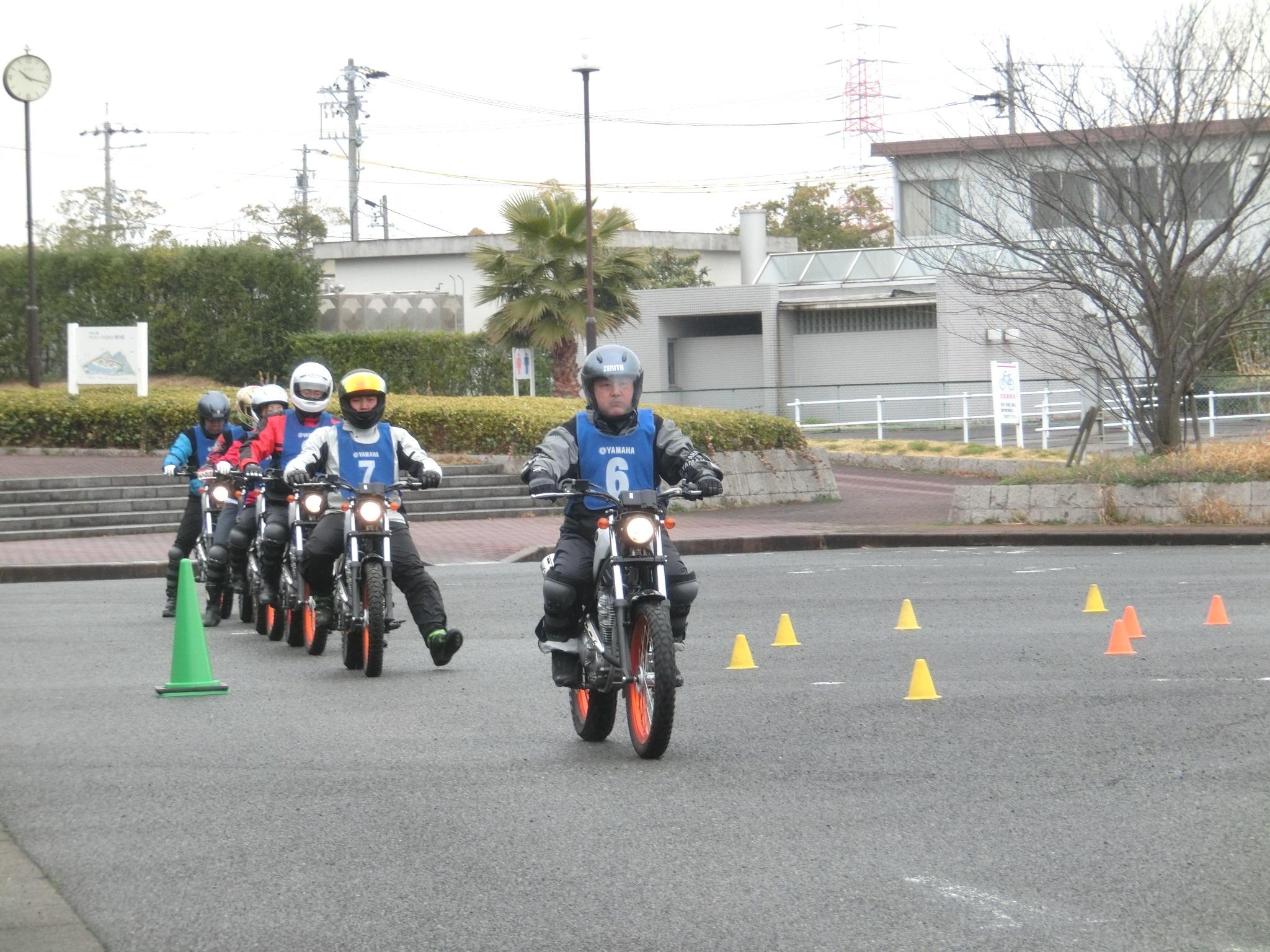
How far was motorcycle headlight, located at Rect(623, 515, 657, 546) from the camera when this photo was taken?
7652mm

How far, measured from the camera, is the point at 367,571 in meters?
10.4

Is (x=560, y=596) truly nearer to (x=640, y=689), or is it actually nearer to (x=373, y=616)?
(x=640, y=689)

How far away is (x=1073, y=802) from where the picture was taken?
6461mm

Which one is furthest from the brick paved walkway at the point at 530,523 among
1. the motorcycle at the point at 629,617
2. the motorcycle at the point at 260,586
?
the motorcycle at the point at 629,617

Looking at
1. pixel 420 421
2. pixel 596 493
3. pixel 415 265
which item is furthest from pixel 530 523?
pixel 415 265

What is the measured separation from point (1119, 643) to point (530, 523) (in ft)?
48.9

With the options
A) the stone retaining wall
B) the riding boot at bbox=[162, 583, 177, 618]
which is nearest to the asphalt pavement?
the riding boot at bbox=[162, 583, 177, 618]

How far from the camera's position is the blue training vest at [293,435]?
40.7ft

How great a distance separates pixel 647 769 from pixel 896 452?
26824 millimetres

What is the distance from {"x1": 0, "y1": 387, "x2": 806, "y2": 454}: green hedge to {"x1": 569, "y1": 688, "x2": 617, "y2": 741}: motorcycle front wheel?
19.7 meters

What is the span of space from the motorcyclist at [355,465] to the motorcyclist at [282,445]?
3.40 feet

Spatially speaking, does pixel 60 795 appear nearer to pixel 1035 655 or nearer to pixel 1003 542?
pixel 1035 655

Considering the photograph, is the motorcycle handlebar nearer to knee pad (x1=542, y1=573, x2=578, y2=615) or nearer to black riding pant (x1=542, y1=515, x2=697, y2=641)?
black riding pant (x1=542, y1=515, x2=697, y2=641)

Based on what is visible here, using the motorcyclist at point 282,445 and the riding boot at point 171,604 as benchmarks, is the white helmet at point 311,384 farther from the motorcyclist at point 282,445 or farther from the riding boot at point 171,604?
the riding boot at point 171,604
